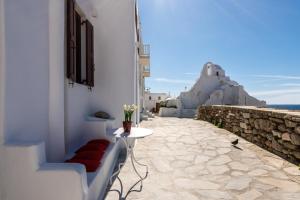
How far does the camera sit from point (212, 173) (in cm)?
400

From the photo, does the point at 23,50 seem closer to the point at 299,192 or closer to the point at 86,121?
the point at 86,121

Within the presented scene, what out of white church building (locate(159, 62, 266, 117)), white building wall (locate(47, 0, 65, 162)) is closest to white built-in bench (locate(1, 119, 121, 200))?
white building wall (locate(47, 0, 65, 162))

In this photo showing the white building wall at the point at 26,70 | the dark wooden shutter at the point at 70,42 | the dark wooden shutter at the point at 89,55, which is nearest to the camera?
the white building wall at the point at 26,70

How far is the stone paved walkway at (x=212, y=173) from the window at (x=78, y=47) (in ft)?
6.82

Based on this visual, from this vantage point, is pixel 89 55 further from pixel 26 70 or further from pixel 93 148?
pixel 26 70

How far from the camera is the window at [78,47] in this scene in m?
3.73

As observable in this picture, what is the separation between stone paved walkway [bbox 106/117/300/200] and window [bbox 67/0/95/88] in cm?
208

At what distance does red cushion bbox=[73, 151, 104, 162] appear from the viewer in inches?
132

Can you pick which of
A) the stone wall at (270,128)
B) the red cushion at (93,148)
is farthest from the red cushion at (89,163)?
the stone wall at (270,128)

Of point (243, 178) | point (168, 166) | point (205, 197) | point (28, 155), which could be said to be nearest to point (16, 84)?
point (28, 155)

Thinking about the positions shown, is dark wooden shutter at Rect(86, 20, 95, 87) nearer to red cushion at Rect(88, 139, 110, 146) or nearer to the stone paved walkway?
red cushion at Rect(88, 139, 110, 146)

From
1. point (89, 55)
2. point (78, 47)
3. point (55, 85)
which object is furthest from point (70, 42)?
point (89, 55)

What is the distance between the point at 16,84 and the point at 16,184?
98 cm

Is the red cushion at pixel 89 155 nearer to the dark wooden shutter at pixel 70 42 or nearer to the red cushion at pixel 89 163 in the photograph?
the red cushion at pixel 89 163
